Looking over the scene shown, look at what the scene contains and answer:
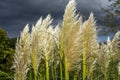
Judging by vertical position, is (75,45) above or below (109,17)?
below

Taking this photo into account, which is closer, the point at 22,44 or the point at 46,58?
the point at 22,44

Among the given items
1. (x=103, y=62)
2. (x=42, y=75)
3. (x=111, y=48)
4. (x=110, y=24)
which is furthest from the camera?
(x=110, y=24)

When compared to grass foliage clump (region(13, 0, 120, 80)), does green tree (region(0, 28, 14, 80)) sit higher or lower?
higher

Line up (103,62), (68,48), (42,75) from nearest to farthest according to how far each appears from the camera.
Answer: (68,48) → (42,75) → (103,62)

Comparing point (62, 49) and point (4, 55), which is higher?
point (4, 55)

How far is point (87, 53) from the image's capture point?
15.2 ft

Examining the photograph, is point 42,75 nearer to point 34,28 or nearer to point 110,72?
point 34,28

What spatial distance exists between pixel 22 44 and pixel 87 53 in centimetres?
103

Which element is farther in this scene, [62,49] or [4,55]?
[4,55]

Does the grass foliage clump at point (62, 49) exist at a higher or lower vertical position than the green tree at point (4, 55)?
lower

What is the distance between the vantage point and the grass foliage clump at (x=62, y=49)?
3.81 metres

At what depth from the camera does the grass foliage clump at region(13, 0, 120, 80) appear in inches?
150

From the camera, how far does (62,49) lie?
12.8 feet


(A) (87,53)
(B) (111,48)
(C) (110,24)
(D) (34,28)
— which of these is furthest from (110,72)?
(C) (110,24)
